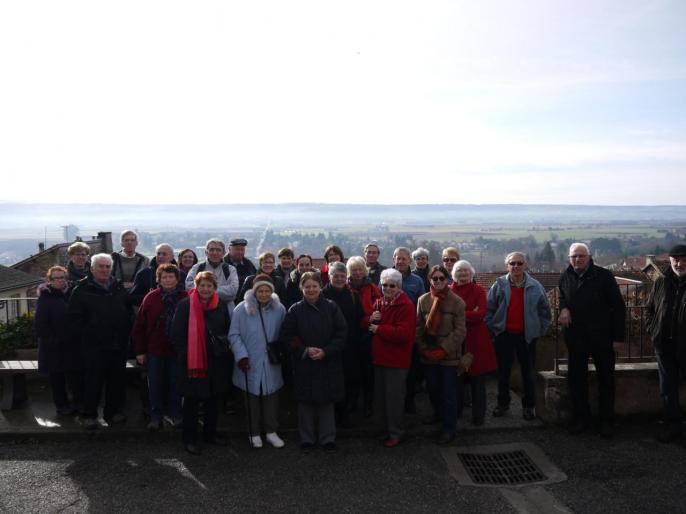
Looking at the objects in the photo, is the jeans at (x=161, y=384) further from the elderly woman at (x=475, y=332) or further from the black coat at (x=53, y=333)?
the elderly woman at (x=475, y=332)

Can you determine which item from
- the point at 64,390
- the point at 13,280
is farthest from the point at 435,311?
the point at 13,280

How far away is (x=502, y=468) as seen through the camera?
204 inches

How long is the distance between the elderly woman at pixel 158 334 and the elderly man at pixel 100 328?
363 mm

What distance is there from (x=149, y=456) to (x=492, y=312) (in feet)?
12.9

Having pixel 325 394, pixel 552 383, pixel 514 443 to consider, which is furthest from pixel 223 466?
pixel 552 383

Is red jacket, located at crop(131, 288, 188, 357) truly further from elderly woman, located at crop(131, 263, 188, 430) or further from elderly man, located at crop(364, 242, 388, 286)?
elderly man, located at crop(364, 242, 388, 286)

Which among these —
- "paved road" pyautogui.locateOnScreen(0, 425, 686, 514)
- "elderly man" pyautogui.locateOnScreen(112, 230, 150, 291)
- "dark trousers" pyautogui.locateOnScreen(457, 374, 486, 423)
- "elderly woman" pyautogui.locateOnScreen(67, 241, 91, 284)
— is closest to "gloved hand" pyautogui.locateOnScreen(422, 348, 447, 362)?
"dark trousers" pyautogui.locateOnScreen(457, 374, 486, 423)

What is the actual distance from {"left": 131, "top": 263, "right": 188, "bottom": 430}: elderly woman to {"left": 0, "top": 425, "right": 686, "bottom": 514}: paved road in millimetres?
494

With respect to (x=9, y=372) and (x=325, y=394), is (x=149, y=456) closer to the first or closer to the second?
(x=325, y=394)

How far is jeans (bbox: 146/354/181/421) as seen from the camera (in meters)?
5.76

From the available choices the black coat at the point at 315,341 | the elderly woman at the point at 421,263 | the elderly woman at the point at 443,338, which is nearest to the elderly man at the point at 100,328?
the black coat at the point at 315,341

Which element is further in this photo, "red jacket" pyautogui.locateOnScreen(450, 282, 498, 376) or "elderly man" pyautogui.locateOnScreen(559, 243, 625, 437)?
"red jacket" pyautogui.locateOnScreen(450, 282, 498, 376)

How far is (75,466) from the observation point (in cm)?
516

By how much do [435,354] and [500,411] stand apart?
4.54 feet
